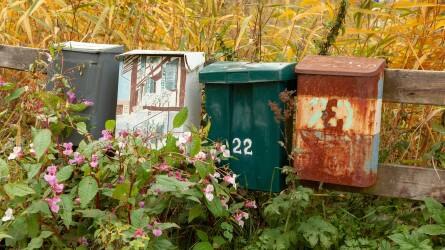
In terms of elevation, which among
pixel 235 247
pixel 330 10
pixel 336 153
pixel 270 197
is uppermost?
pixel 330 10

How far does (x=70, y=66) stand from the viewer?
4.21 meters

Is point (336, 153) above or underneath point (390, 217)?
above

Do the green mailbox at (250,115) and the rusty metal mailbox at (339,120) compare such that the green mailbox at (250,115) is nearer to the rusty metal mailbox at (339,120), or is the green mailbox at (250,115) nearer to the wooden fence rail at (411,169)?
the rusty metal mailbox at (339,120)

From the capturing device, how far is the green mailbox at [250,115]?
3.64 meters

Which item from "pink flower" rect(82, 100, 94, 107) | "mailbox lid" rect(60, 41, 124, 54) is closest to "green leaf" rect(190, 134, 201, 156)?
"pink flower" rect(82, 100, 94, 107)

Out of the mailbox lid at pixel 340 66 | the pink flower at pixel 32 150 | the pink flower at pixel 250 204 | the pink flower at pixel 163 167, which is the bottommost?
the pink flower at pixel 250 204

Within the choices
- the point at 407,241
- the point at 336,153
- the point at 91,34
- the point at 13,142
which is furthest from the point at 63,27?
the point at 407,241

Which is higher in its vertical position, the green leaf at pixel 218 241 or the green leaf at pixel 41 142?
the green leaf at pixel 41 142

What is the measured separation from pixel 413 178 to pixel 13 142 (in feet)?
7.09

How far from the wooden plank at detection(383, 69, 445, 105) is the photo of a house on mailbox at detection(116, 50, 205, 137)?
102cm

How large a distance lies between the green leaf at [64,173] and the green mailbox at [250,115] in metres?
0.83

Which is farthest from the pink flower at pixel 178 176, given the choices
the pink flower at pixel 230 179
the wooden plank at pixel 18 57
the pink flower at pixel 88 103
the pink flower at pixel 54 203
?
the wooden plank at pixel 18 57

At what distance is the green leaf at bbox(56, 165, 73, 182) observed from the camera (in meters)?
3.32

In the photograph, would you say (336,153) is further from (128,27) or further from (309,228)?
(128,27)
